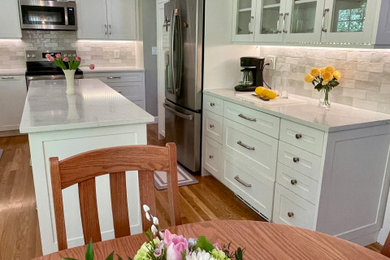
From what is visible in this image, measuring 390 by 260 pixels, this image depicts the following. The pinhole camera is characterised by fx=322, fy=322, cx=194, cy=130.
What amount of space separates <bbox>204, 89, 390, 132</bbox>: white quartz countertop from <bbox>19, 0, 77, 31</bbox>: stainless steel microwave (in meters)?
3.13

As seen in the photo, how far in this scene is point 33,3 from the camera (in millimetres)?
4422

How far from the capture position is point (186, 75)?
3250mm

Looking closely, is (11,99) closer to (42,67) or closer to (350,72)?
(42,67)

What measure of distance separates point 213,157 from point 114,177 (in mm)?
2055

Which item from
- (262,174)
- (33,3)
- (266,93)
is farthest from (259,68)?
(33,3)

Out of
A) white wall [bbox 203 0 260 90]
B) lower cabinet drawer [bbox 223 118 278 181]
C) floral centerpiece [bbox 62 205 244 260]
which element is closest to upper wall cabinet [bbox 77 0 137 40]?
white wall [bbox 203 0 260 90]

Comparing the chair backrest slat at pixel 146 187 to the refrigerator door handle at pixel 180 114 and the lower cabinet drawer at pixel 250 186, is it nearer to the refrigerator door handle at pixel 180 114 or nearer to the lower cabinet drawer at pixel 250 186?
the lower cabinet drawer at pixel 250 186

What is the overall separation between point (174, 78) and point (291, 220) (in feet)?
6.35

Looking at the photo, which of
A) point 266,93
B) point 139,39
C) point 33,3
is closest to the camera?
point 266,93

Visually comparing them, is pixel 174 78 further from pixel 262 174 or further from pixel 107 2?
pixel 107 2

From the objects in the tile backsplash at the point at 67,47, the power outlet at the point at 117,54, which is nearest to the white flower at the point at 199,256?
the tile backsplash at the point at 67,47

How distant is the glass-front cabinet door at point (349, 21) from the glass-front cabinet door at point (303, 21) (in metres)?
0.06

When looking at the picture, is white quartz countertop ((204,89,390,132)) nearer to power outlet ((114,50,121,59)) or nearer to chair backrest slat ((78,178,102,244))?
chair backrest slat ((78,178,102,244))

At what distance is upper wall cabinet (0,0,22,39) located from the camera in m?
4.31
